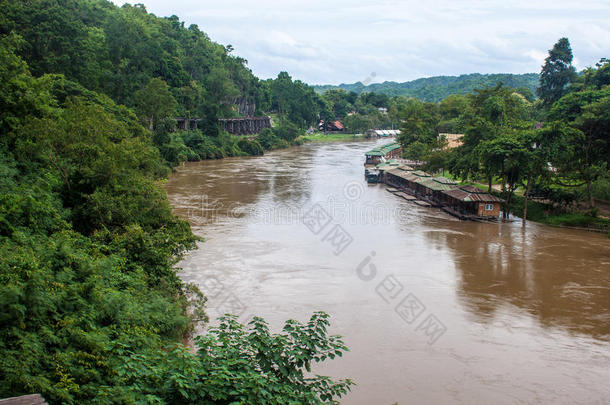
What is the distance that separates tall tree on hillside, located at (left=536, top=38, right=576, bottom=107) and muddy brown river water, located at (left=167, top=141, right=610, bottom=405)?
3674 cm

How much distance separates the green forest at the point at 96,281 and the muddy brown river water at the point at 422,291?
5.65ft

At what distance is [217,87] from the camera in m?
67.1

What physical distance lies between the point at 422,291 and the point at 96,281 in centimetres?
1129

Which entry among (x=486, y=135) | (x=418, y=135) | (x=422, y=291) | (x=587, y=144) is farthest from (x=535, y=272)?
(x=418, y=135)

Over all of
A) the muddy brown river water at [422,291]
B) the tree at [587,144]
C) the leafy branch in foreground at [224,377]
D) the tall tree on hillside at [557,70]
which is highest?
the tall tree on hillside at [557,70]

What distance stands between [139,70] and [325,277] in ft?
131

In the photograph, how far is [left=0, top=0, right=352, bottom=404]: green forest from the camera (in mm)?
6512

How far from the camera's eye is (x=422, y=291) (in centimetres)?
1759

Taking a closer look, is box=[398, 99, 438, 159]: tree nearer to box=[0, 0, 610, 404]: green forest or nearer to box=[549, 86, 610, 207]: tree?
box=[0, 0, 610, 404]: green forest

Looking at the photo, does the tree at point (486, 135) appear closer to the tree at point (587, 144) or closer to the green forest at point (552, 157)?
the green forest at point (552, 157)

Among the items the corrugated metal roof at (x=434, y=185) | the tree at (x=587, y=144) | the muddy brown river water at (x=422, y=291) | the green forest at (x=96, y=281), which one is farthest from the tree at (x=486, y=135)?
the green forest at (x=96, y=281)

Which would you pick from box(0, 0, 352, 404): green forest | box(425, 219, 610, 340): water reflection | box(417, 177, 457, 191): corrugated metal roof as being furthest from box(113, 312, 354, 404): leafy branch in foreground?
box(417, 177, 457, 191): corrugated metal roof

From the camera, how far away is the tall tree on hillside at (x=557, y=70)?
58375mm

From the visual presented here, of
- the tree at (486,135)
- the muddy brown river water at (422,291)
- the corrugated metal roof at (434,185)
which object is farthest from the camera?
the corrugated metal roof at (434,185)
